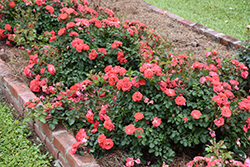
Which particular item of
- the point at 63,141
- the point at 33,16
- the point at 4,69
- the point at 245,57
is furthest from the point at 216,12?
the point at 63,141

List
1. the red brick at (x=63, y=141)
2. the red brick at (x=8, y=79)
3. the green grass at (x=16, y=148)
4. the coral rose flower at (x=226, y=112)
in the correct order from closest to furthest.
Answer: the coral rose flower at (x=226, y=112) < the red brick at (x=63, y=141) < the green grass at (x=16, y=148) < the red brick at (x=8, y=79)

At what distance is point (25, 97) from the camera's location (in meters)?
2.56

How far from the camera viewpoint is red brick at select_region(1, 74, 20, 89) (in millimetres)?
2848

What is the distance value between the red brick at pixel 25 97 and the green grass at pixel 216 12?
389 cm

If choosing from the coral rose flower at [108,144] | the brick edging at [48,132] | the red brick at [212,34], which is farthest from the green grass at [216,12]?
the brick edging at [48,132]

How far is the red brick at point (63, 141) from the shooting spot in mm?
2055

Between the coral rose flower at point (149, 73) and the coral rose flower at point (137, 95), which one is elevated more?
the coral rose flower at point (149, 73)

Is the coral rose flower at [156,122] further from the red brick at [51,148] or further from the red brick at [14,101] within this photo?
the red brick at [14,101]

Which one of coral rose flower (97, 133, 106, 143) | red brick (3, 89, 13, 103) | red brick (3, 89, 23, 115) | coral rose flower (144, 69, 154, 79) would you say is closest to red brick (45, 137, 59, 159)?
coral rose flower (97, 133, 106, 143)

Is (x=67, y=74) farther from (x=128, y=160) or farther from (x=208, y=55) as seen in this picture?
(x=208, y=55)

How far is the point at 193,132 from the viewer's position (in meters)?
2.00

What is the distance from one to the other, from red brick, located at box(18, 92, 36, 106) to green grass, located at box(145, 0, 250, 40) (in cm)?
389

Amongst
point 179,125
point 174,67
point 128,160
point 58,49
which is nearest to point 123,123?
point 128,160

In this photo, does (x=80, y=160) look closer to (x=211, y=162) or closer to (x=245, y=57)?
(x=211, y=162)
